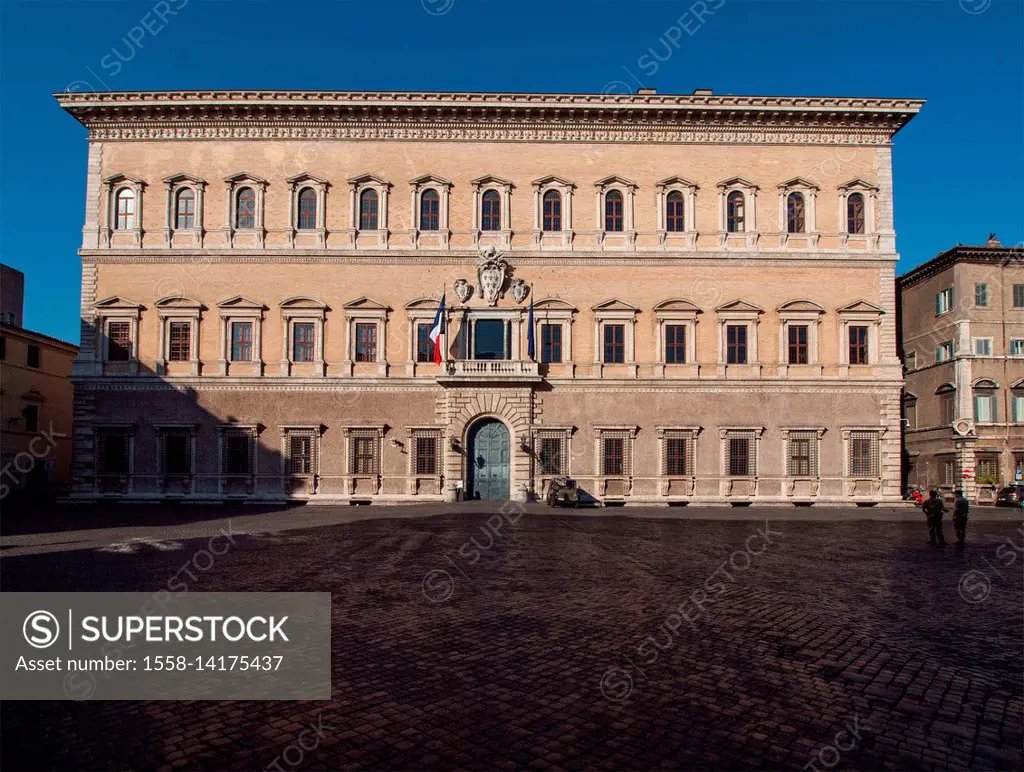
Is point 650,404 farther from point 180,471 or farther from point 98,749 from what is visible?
point 98,749

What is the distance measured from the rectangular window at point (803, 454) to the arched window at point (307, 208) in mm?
23408

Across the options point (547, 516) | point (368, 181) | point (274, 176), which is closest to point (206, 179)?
point (274, 176)

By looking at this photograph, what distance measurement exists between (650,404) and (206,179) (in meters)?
22.3

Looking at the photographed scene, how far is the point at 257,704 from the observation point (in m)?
6.65

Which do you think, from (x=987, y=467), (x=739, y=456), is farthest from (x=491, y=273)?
(x=987, y=467)

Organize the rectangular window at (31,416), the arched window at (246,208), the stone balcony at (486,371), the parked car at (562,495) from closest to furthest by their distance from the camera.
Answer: the parked car at (562,495) < the stone balcony at (486,371) < the arched window at (246,208) < the rectangular window at (31,416)

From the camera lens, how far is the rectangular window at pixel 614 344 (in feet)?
111

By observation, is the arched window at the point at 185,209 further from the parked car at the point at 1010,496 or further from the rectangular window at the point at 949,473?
the parked car at the point at 1010,496

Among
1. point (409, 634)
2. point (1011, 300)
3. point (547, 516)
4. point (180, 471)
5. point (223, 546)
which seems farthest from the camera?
point (1011, 300)

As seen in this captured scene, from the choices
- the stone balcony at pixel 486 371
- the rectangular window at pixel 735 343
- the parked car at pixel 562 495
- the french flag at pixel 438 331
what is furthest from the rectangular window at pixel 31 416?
the rectangular window at pixel 735 343

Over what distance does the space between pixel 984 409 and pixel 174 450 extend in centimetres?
3832

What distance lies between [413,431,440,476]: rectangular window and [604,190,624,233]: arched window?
1219cm

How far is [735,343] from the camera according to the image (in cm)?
3397

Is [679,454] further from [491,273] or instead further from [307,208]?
[307,208]
